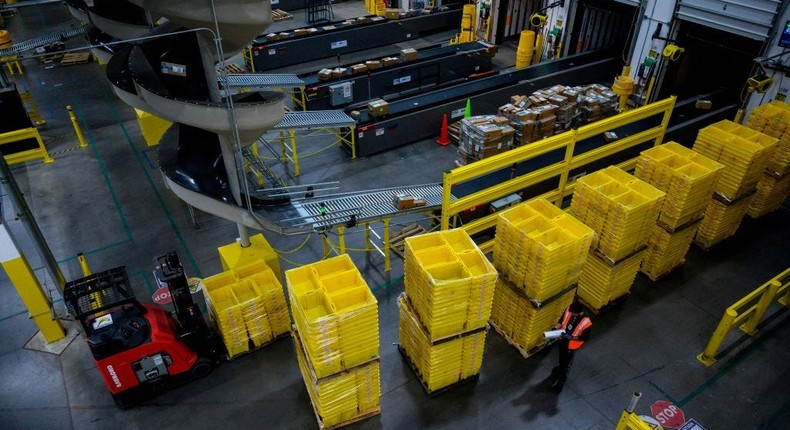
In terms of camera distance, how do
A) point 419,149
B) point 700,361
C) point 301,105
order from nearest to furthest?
1. point 700,361
2. point 419,149
3. point 301,105

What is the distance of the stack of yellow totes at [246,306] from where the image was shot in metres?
7.96

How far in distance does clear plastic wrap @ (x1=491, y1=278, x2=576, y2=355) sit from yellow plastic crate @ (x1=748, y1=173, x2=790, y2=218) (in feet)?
19.9

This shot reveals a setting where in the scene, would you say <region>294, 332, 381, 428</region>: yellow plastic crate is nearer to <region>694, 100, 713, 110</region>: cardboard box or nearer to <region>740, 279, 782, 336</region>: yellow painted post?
<region>740, 279, 782, 336</region>: yellow painted post

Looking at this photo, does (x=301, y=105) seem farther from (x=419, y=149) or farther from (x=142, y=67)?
(x=142, y=67)

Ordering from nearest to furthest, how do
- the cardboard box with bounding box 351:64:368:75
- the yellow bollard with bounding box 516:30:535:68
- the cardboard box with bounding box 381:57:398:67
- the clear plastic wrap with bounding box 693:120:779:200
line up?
1. the clear plastic wrap with bounding box 693:120:779:200
2. the cardboard box with bounding box 351:64:368:75
3. the cardboard box with bounding box 381:57:398:67
4. the yellow bollard with bounding box 516:30:535:68

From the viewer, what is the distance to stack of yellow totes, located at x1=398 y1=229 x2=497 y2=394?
6.71 meters

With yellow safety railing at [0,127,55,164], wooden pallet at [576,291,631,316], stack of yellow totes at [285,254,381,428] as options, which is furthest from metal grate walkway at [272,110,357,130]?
yellow safety railing at [0,127,55,164]

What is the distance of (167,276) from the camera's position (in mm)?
7402

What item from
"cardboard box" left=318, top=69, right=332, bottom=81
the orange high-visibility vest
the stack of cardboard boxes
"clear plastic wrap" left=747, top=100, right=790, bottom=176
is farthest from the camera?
"cardboard box" left=318, top=69, right=332, bottom=81

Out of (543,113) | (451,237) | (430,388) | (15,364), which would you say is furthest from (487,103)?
(15,364)

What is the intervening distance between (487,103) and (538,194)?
18.4ft

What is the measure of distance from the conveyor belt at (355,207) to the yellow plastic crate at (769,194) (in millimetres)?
7093

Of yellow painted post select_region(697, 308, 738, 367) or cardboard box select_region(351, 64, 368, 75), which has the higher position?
cardboard box select_region(351, 64, 368, 75)

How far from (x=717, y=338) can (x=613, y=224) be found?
239cm
